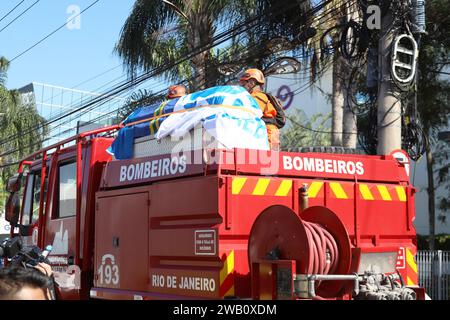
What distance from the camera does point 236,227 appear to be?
5.10m

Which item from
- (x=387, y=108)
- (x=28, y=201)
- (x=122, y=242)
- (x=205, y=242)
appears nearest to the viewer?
(x=205, y=242)

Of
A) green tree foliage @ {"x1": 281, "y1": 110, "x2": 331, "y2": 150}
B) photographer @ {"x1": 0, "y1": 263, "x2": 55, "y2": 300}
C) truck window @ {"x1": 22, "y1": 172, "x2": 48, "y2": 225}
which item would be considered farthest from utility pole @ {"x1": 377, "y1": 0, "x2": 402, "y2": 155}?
green tree foliage @ {"x1": 281, "y1": 110, "x2": 331, "y2": 150}

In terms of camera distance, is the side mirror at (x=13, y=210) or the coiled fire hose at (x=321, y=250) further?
the side mirror at (x=13, y=210)

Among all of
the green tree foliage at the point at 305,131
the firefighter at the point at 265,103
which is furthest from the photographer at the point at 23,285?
the green tree foliage at the point at 305,131

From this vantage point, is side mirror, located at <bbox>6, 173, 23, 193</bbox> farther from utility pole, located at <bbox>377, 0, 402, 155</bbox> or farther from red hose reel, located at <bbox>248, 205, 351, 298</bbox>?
utility pole, located at <bbox>377, 0, 402, 155</bbox>

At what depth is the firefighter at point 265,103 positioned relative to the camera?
6.55 metres

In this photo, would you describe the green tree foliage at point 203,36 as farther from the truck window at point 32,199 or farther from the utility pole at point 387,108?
the truck window at point 32,199

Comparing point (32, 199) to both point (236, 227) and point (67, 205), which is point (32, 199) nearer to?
point (67, 205)

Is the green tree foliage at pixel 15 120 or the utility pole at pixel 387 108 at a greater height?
the green tree foliage at pixel 15 120

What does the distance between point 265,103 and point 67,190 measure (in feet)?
8.33

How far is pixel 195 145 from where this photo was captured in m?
5.68

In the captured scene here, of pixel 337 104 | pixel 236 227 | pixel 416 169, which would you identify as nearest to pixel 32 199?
pixel 236 227

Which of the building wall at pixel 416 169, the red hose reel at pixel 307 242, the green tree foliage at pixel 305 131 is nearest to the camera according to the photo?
the red hose reel at pixel 307 242

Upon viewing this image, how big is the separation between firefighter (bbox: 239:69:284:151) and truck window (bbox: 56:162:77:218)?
2249mm
